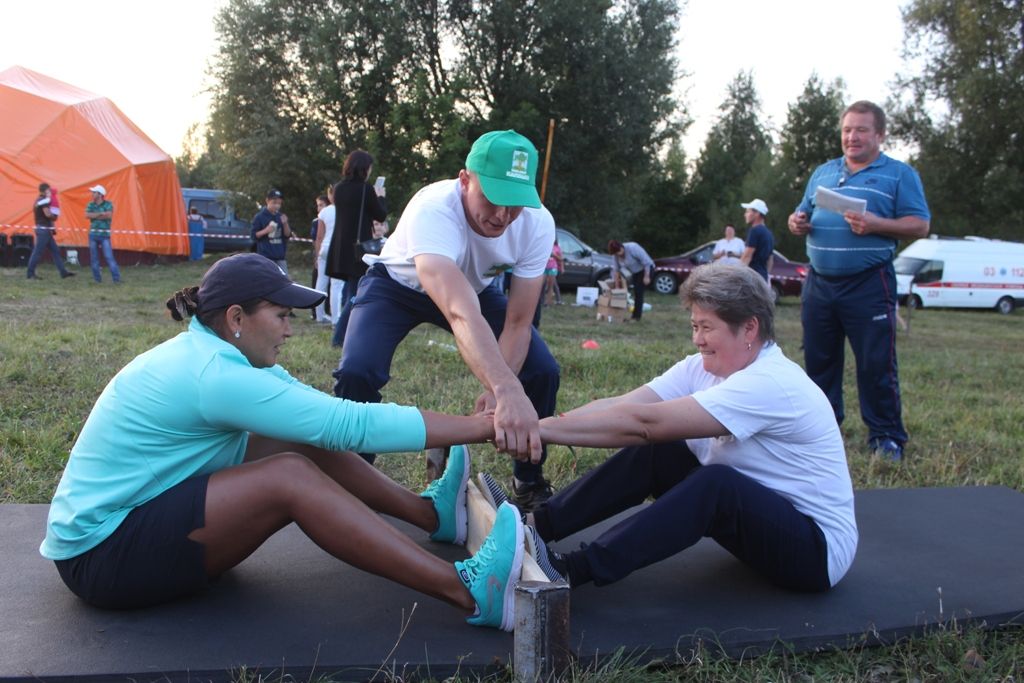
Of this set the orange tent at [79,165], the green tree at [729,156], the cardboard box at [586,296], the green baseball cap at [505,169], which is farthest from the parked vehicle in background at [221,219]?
the green baseball cap at [505,169]

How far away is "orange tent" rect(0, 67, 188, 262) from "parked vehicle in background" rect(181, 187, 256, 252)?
2.45 m

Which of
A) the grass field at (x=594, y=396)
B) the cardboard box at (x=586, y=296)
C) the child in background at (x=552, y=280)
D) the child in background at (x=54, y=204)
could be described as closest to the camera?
the grass field at (x=594, y=396)

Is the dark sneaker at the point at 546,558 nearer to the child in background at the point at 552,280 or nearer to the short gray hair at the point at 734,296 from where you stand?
the short gray hair at the point at 734,296

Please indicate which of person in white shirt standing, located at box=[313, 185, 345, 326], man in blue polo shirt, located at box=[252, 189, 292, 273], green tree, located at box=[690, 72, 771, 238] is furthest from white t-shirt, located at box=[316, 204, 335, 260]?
green tree, located at box=[690, 72, 771, 238]

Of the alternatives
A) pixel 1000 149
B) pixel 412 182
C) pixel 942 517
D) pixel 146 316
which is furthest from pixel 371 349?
pixel 1000 149

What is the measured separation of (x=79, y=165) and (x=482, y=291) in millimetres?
17823

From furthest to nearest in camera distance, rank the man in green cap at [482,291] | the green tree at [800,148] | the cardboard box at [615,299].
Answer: the green tree at [800,148], the cardboard box at [615,299], the man in green cap at [482,291]

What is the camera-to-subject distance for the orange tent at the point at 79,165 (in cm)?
1802

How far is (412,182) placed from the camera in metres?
21.4

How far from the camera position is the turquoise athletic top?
96.7 inches

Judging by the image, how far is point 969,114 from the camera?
29.1 m

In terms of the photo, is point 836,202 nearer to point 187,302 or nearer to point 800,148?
point 187,302

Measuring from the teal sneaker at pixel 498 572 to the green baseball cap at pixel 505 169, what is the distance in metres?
1.22

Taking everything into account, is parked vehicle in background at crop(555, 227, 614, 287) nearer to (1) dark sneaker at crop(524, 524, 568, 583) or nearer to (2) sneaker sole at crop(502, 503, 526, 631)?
(1) dark sneaker at crop(524, 524, 568, 583)
